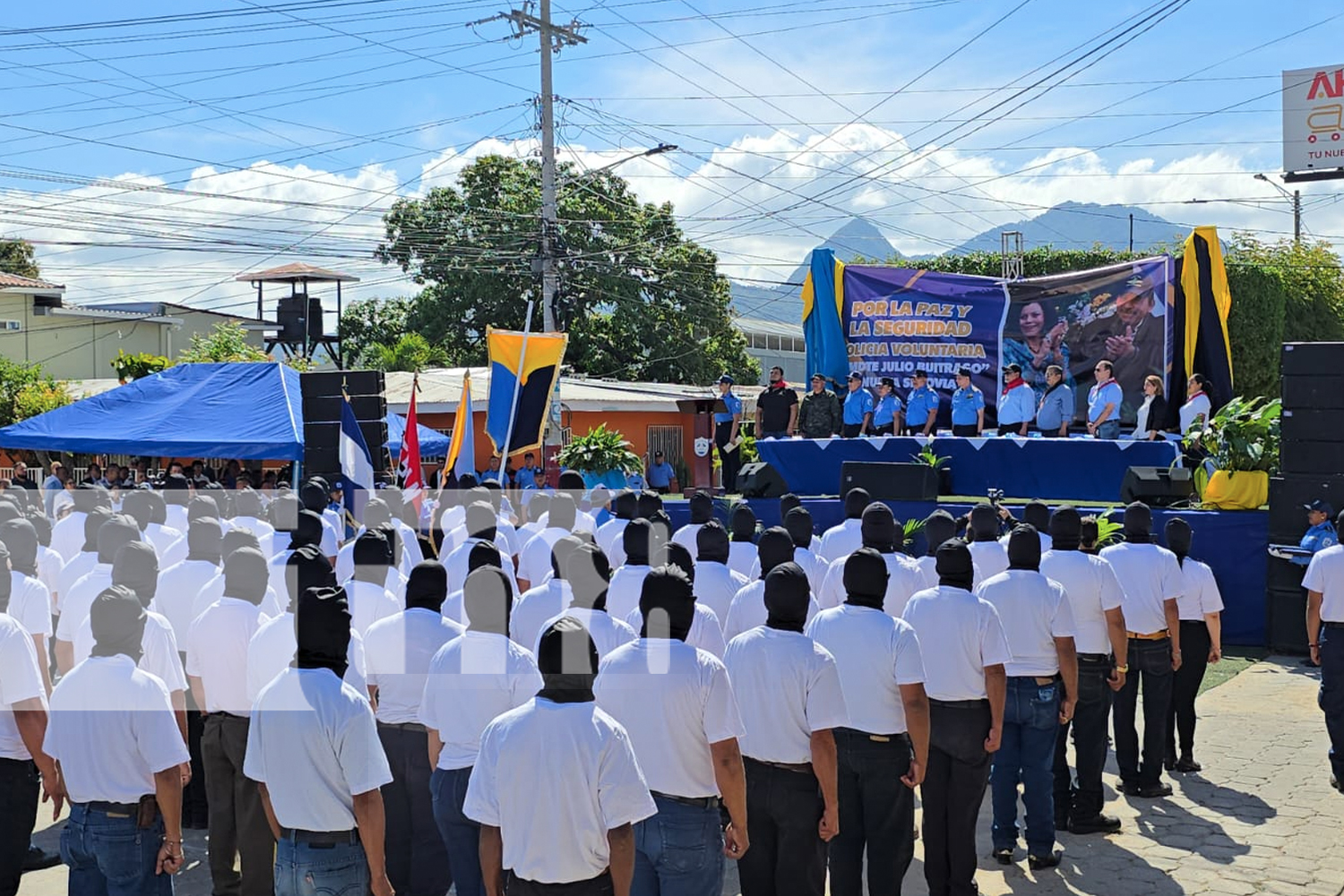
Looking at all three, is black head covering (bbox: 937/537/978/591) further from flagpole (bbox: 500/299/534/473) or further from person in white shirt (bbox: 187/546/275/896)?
Result: flagpole (bbox: 500/299/534/473)

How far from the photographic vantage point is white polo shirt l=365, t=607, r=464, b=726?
5414 mm

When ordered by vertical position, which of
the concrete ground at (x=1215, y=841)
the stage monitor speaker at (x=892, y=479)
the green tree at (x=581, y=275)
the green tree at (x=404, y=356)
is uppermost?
the green tree at (x=581, y=275)

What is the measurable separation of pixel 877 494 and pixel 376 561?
9428mm

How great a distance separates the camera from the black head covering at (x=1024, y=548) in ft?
20.9

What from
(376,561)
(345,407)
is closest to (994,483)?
(345,407)

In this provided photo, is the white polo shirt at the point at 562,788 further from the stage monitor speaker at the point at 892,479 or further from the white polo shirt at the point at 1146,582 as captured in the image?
the stage monitor speaker at the point at 892,479

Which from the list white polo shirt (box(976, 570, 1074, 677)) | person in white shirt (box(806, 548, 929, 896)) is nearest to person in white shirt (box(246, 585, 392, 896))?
person in white shirt (box(806, 548, 929, 896))

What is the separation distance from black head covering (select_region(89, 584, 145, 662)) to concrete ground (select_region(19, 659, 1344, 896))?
2.33 meters

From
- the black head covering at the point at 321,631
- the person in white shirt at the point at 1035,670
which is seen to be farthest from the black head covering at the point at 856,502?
the black head covering at the point at 321,631

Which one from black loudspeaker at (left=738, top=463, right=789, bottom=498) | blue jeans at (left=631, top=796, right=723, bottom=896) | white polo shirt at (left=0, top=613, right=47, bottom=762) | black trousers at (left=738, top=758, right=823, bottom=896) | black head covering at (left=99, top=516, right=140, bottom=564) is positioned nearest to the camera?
blue jeans at (left=631, top=796, right=723, bottom=896)

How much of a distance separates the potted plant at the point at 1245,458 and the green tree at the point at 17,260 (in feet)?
158

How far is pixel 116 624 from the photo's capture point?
14.5 feet

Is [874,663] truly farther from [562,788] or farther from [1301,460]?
[1301,460]

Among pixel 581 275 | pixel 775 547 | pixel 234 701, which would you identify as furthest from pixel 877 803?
pixel 581 275
